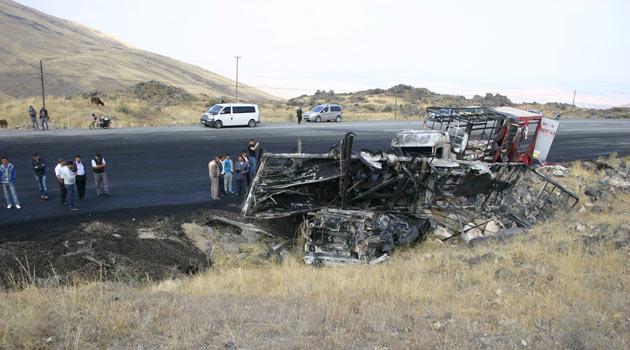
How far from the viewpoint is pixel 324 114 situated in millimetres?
40969

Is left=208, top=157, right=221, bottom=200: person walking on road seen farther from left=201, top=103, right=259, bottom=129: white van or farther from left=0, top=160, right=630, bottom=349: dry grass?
left=201, top=103, right=259, bottom=129: white van

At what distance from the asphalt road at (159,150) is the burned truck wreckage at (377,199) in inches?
186

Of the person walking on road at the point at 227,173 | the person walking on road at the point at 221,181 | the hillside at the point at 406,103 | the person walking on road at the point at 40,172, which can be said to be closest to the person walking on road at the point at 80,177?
the person walking on road at the point at 40,172

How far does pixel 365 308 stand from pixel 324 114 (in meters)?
35.2

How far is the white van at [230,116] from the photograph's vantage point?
3322 centimetres

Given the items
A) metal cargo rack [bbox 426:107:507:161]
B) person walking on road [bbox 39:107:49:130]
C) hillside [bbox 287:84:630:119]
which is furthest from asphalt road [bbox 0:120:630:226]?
hillside [bbox 287:84:630:119]

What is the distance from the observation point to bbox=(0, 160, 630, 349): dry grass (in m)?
5.10

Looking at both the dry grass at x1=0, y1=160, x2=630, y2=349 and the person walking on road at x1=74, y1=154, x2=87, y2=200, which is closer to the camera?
the dry grass at x1=0, y1=160, x2=630, y2=349

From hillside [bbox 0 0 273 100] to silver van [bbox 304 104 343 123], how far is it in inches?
1563

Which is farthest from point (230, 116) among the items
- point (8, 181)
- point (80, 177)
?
point (8, 181)

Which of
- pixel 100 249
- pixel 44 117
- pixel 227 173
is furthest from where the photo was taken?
pixel 44 117

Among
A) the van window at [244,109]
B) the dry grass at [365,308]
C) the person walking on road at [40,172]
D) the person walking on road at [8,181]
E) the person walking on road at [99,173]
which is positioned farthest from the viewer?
the van window at [244,109]

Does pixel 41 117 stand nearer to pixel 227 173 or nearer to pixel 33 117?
pixel 33 117

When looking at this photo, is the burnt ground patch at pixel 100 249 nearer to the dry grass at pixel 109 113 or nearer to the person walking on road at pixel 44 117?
the person walking on road at pixel 44 117
